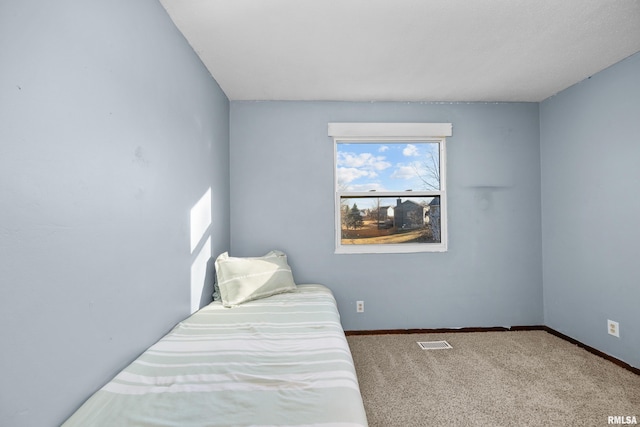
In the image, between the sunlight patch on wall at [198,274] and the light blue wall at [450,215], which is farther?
the light blue wall at [450,215]

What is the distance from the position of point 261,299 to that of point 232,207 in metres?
1.08

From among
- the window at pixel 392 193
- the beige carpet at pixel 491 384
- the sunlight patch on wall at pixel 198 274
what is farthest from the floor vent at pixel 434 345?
the sunlight patch on wall at pixel 198 274

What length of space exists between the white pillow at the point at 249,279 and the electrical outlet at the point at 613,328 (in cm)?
268

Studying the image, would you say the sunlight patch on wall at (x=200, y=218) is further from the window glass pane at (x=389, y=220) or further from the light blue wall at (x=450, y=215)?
the window glass pane at (x=389, y=220)

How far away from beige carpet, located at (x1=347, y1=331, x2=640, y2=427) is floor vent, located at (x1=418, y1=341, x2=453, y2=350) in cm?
6

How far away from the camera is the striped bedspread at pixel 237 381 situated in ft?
3.29

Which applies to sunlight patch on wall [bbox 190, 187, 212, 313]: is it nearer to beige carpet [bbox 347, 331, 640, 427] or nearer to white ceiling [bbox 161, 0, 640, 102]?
white ceiling [bbox 161, 0, 640, 102]

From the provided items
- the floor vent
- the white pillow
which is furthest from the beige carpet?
the white pillow

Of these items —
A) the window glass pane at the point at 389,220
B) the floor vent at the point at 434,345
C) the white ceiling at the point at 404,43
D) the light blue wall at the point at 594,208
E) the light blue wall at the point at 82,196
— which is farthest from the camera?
the window glass pane at the point at 389,220

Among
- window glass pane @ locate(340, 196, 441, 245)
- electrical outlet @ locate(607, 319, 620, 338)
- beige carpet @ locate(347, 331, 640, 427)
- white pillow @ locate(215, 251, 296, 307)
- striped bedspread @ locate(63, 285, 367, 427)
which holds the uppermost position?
window glass pane @ locate(340, 196, 441, 245)

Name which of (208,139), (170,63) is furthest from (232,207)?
(170,63)

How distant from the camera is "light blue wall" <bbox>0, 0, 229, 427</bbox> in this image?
83cm

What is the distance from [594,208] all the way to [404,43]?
7.32ft

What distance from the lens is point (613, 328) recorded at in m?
2.43
